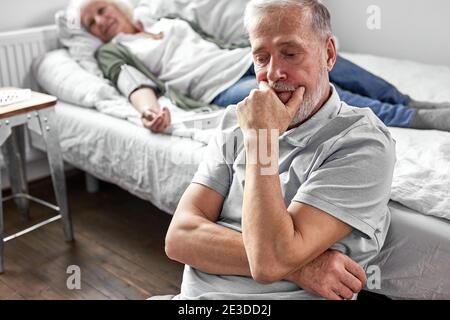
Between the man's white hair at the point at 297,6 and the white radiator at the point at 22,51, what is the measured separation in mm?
1515

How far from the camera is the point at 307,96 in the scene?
3.46 feet

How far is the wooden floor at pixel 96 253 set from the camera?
5.87 feet

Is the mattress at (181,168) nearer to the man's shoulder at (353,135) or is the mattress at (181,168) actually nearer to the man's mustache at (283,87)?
the man's shoulder at (353,135)

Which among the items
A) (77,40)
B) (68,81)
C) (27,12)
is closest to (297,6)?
(68,81)

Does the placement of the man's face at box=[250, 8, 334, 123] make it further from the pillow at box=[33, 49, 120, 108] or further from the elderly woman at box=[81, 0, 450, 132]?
the pillow at box=[33, 49, 120, 108]

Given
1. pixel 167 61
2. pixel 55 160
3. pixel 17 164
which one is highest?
pixel 167 61

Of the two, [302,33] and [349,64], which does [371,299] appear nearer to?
[302,33]

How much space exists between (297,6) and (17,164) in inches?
60.8

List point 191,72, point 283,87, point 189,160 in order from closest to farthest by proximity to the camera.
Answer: point 283,87, point 189,160, point 191,72

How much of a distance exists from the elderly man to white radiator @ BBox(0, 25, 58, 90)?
1455 mm

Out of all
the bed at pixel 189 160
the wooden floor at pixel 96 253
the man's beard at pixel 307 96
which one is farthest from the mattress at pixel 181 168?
the man's beard at pixel 307 96

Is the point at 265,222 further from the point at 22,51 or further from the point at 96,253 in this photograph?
the point at 22,51

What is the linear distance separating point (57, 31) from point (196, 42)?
625 millimetres
